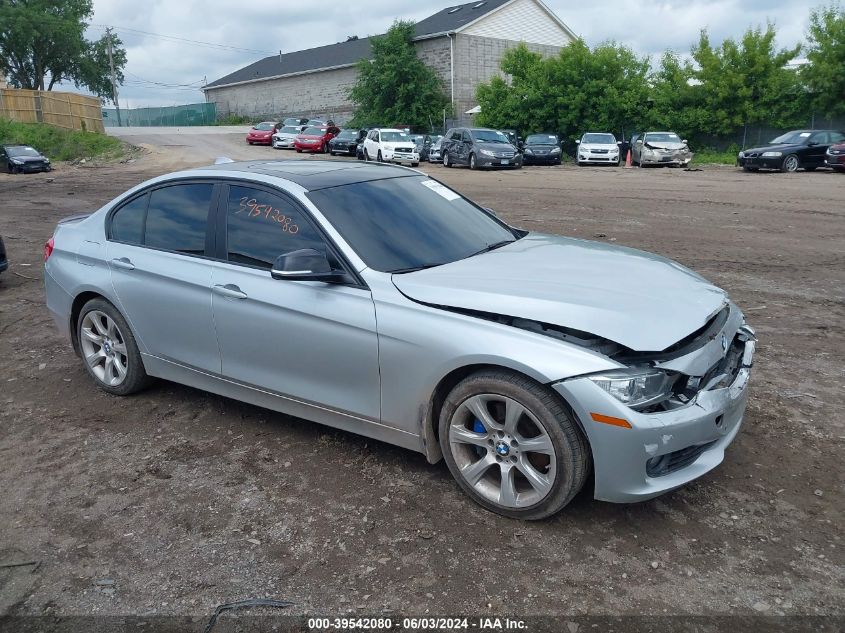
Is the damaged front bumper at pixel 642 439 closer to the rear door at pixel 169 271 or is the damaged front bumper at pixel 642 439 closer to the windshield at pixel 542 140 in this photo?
the rear door at pixel 169 271

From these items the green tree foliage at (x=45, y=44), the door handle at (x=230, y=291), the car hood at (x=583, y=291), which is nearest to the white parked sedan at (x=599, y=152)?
the car hood at (x=583, y=291)

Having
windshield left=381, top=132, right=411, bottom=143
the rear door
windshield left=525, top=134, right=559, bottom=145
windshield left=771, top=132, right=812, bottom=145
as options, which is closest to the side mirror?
the rear door

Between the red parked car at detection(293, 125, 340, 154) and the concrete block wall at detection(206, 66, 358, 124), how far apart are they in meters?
14.6

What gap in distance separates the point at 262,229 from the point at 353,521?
1.85 meters

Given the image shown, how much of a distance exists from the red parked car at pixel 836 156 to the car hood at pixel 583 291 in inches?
948

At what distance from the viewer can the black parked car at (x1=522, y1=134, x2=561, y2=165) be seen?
3294 centimetres

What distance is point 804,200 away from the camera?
15.8 m

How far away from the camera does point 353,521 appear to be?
361 cm

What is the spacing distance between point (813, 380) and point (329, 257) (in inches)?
141

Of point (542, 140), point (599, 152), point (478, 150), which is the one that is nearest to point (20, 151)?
point (478, 150)

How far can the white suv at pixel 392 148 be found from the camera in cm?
3127

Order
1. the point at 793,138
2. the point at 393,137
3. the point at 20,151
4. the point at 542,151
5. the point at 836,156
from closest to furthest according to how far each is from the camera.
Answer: the point at 836,156 → the point at 793,138 → the point at 20,151 → the point at 393,137 → the point at 542,151

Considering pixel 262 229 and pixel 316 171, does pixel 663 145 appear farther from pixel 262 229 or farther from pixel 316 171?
pixel 262 229

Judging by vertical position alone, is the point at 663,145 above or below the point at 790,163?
above
